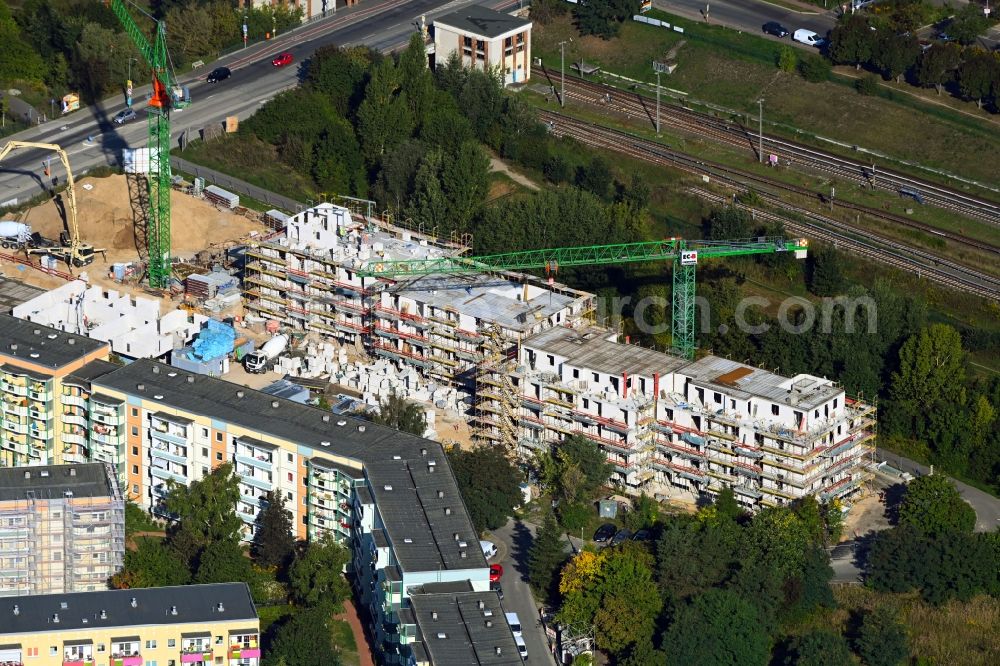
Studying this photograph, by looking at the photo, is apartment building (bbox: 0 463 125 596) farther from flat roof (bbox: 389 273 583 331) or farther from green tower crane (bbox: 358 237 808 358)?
green tower crane (bbox: 358 237 808 358)

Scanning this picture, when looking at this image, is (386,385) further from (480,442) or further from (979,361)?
(979,361)

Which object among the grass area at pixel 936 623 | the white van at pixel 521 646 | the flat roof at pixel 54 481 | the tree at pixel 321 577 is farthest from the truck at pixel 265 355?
the grass area at pixel 936 623

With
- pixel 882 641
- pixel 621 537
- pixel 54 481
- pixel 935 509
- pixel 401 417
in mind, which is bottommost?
pixel 621 537

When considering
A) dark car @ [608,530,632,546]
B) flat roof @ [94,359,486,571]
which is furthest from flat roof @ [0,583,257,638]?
dark car @ [608,530,632,546]

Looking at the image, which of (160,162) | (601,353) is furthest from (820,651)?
(160,162)

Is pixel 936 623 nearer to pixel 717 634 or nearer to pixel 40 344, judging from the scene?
pixel 717 634

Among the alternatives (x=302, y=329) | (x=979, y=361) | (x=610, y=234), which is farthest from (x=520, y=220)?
(x=979, y=361)
